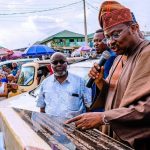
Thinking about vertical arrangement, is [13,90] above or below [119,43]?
below

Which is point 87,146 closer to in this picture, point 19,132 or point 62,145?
point 62,145

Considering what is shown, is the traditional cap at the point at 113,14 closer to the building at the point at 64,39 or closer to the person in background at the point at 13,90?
the person in background at the point at 13,90

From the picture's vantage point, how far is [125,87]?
2.25m

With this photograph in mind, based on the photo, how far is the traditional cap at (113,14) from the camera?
2.32 metres

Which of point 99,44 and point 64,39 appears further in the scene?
point 64,39

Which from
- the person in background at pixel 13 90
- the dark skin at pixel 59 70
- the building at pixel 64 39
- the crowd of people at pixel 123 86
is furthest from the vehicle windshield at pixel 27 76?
the building at pixel 64 39

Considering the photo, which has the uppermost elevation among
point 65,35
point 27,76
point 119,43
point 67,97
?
point 65,35

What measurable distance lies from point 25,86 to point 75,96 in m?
5.78

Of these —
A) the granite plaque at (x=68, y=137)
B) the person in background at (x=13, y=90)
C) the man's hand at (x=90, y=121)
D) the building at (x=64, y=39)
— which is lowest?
the person in background at (x=13, y=90)

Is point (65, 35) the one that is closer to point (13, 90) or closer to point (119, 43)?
point (13, 90)

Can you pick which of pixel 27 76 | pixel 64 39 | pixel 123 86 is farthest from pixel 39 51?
pixel 64 39

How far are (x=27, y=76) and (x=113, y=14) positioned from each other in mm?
7839

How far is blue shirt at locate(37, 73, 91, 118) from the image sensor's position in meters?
3.96

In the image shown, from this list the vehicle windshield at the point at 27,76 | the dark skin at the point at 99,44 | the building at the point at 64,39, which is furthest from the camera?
the building at the point at 64,39
